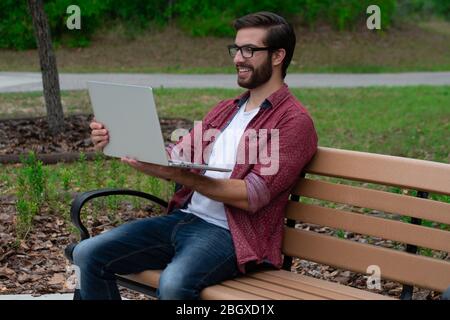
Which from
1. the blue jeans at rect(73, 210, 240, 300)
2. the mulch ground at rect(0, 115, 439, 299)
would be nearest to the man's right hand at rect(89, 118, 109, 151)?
the blue jeans at rect(73, 210, 240, 300)

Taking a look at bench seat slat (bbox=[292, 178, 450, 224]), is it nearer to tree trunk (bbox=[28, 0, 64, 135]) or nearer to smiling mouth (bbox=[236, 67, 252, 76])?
smiling mouth (bbox=[236, 67, 252, 76])

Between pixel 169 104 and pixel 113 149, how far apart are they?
861cm

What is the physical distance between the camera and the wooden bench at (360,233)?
379cm

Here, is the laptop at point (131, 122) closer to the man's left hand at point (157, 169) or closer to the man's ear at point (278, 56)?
the man's left hand at point (157, 169)

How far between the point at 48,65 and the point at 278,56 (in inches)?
235

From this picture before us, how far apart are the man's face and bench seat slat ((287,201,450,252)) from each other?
625 mm

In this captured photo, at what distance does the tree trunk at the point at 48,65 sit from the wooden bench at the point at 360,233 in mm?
5547

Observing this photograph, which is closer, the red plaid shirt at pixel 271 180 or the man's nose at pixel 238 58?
the red plaid shirt at pixel 271 180

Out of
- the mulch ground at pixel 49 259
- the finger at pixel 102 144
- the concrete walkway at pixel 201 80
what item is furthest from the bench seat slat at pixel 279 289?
the concrete walkway at pixel 201 80

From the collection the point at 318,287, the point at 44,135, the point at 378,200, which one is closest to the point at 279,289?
the point at 318,287

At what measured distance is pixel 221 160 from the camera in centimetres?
409

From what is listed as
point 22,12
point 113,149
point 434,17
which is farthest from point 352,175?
point 434,17

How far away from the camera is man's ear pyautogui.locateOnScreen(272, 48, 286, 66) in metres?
4.06
